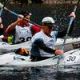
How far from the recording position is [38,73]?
1512 cm

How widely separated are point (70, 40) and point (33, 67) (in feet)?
17.9

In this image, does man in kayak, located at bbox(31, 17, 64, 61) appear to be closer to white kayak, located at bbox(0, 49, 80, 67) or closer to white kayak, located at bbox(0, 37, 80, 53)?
white kayak, located at bbox(0, 49, 80, 67)

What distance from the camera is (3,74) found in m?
15.0

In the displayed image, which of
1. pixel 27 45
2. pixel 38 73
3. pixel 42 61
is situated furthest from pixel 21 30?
pixel 38 73

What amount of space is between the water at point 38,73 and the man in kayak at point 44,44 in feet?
1.25

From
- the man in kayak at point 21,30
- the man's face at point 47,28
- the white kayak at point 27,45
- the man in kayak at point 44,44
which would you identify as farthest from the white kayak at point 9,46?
the man's face at point 47,28

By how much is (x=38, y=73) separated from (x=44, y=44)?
99 centimetres

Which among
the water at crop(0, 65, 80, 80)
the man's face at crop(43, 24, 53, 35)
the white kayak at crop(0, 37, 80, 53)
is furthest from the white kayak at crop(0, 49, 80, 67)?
the white kayak at crop(0, 37, 80, 53)

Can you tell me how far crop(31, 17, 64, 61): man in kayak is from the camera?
15.4 meters

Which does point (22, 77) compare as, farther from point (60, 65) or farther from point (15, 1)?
point (15, 1)

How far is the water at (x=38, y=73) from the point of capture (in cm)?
1427

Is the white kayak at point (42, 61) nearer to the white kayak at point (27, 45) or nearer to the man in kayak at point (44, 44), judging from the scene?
the man in kayak at point (44, 44)

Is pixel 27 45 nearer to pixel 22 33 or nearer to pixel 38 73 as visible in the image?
pixel 22 33

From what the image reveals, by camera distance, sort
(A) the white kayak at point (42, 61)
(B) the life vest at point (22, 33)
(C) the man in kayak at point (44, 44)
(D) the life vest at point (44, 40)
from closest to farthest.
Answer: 1. (C) the man in kayak at point (44, 44)
2. (D) the life vest at point (44, 40)
3. (A) the white kayak at point (42, 61)
4. (B) the life vest at point (22, 33)
